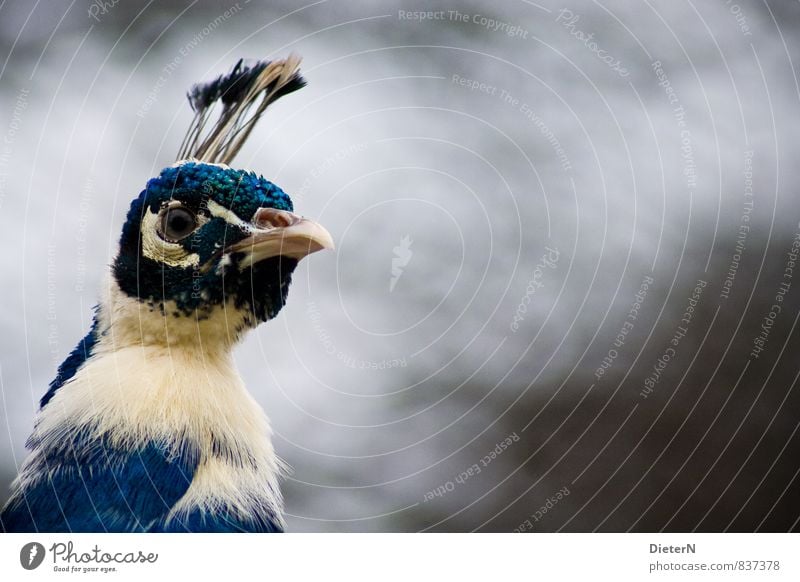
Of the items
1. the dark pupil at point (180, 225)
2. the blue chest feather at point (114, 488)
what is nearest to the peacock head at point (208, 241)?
the dark pupil at point (180, 225)

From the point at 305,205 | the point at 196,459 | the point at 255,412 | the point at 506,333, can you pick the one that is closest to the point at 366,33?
the point at 305,205

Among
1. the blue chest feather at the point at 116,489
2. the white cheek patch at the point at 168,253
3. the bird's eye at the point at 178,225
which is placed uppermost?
the bird's eye at the point at 178,225

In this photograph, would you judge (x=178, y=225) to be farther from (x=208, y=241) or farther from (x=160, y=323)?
(x=160, y=323)

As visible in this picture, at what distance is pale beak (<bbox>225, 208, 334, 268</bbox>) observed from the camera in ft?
4.49

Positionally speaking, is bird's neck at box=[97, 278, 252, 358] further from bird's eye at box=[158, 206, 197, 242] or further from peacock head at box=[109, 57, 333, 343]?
bird's eye at box=[158, 206, 197, 242]

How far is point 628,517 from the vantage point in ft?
6.03

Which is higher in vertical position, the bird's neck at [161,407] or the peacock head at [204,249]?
the peacock head at [204,249]
